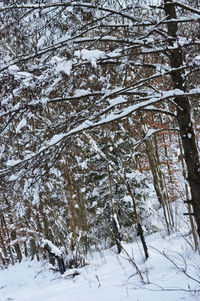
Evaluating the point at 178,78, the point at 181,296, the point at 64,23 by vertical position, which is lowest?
the point at 181,296

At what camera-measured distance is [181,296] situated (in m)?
3.50

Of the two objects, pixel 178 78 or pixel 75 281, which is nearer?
pixel 178 78

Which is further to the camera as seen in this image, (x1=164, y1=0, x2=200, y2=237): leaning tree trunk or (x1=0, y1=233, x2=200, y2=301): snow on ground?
(x1=0, y1=233, x2=200, y2=301): snow on ground

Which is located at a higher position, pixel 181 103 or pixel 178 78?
pixel 178 78

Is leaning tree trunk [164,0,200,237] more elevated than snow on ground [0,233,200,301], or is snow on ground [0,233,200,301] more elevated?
leaning tree trunk [164,0,200,237]

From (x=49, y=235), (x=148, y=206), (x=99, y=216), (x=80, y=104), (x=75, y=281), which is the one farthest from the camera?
(x=99, y=216)

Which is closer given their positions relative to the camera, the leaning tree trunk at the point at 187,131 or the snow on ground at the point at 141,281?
the leaning tree trunk at the point at 187,131

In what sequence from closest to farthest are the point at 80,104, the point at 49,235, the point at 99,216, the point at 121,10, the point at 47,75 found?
the point at 47,75
the point at 121,10
the point at 80,104
the point at 49,235
the point at 99,216

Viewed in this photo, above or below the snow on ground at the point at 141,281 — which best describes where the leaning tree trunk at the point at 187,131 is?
above

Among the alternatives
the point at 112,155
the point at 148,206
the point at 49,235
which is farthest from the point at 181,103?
the point at 49,235

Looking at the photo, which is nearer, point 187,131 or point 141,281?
point 187,131

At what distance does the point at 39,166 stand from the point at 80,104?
132 cm

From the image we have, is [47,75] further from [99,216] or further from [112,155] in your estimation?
[99,216]

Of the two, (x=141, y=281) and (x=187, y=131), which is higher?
(x=187, y=131)
